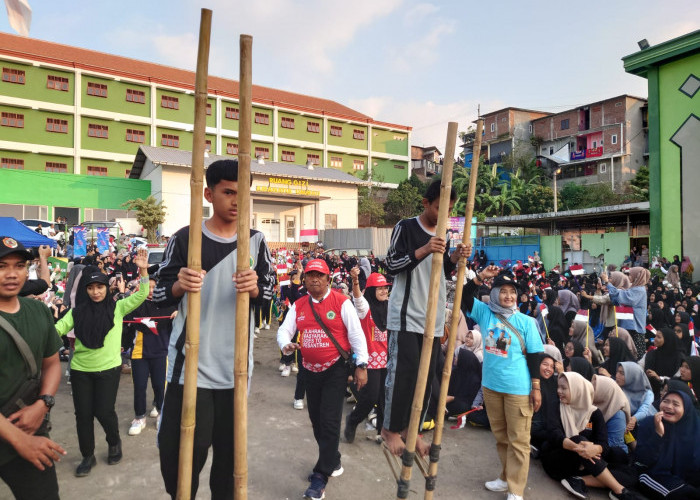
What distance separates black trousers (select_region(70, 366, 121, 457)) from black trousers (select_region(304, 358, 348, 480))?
2.19m

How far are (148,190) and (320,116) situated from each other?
2134 cm

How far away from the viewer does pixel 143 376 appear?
19.4 ft

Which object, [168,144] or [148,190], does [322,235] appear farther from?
[168,144]

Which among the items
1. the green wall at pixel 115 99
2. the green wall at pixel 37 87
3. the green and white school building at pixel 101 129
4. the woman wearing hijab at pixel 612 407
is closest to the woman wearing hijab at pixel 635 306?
the woman wearing hijab at pixel 612 407

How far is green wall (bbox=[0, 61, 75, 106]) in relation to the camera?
35.6 m

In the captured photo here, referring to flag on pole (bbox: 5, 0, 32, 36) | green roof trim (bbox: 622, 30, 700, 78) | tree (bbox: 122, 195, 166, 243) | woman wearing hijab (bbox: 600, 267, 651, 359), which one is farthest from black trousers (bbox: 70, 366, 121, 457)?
tree (bbox: 122, 195, 166, 243)

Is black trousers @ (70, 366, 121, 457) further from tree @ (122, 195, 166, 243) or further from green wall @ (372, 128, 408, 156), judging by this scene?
green wall @ (372, 128, 408, 156)

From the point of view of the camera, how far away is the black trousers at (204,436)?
8.46 feet

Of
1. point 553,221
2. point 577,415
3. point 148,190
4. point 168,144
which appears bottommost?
point 577,415

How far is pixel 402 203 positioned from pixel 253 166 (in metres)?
17.4

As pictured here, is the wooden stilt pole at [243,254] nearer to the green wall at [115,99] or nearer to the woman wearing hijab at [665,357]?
the woman wearing hijab at [665,357]

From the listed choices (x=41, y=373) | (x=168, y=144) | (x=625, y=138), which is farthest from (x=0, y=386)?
(x=625, y=138)

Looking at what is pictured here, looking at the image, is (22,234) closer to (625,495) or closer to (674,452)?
(625,495)

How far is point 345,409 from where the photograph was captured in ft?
23.1
